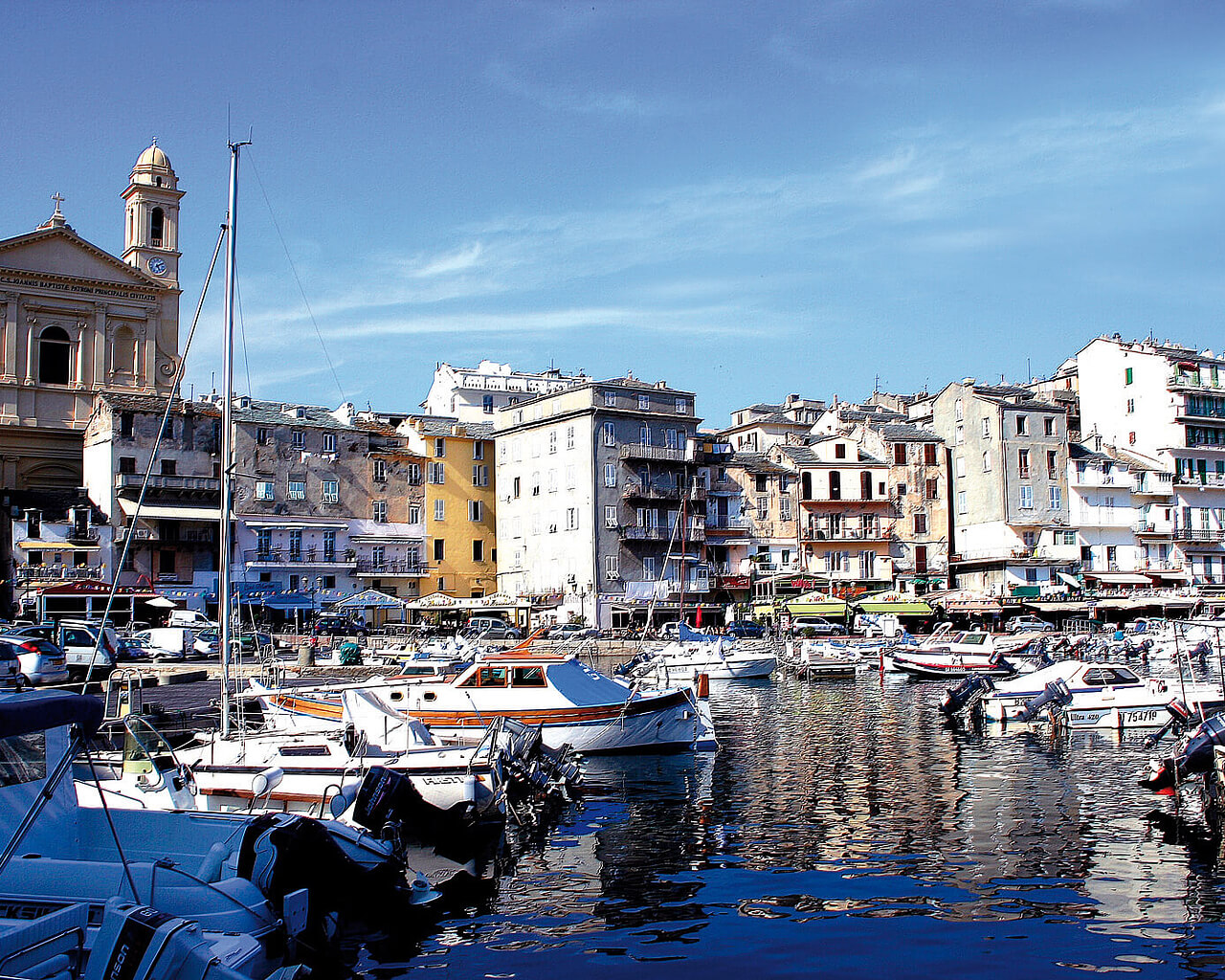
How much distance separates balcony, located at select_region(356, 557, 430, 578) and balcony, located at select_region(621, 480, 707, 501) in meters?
15.3

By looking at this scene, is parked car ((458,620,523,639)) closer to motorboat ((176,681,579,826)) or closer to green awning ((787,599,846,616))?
green awning ((787,599,846,616))

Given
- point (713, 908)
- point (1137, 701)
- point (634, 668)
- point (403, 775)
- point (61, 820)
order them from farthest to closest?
point (634, 668)
point (1137, 701)
point (403, 775)
point (713, 908)
point (61, 820)

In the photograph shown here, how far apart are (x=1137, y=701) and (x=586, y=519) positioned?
1881 inches

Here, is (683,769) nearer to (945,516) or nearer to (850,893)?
(850,893)

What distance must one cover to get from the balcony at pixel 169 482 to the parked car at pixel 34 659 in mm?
27157

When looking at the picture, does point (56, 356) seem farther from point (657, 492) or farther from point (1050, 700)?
point (1050, 700)

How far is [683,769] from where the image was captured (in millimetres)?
28281

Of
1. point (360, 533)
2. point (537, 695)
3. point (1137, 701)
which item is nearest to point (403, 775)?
point (537, 695)

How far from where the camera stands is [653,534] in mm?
79938

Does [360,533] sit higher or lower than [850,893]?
higher

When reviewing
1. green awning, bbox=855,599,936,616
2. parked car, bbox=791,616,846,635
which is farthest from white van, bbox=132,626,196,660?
green awning, bbox=855,599,936,616

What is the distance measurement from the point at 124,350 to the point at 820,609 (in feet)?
174

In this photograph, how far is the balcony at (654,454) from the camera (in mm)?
79750

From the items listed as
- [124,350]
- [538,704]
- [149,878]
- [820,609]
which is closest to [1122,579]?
[820,609]
